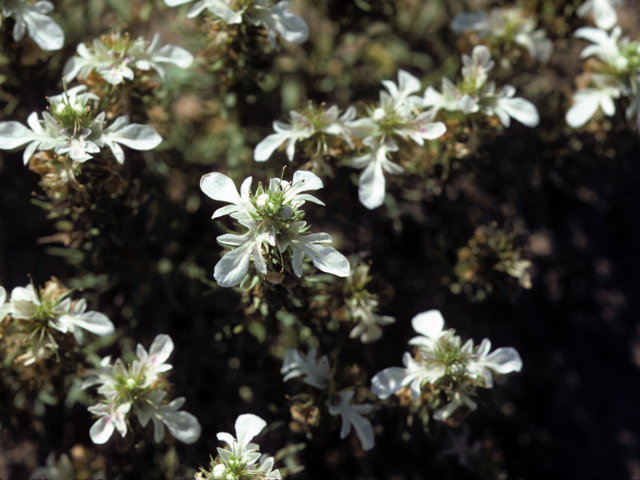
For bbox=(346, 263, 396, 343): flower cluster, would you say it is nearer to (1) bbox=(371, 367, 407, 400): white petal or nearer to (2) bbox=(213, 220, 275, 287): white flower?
(1) bbox=(371, 367, 407, 400): white petal

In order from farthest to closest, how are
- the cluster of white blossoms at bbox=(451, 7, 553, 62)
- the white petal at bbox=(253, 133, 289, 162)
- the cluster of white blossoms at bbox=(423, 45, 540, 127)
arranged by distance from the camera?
the cluster of white blossoms at bbox=(451, 7, 553, 62) → the cluster of white blossoms at bbox=(423, 45, 540, 127) → the white petal at bbox=(253, 133, 289, 162)

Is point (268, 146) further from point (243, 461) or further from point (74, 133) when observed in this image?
point (243, 461)

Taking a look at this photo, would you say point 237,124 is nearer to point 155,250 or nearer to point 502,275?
point 155,250

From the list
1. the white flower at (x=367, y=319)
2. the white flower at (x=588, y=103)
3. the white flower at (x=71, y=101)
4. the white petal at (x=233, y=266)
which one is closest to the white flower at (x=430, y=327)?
the white flower at (x=367, y=319)

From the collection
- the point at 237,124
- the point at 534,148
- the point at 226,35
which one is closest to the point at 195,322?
the point at 237,124

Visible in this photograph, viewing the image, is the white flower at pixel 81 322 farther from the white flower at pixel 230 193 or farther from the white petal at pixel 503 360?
the white petal at pixel 503 360

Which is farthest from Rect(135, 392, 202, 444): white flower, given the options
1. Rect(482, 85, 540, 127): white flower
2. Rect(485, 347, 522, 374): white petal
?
Rect(482, 85, 540, 127): white flower

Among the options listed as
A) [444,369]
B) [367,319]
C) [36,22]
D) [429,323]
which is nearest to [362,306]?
[367,319]
